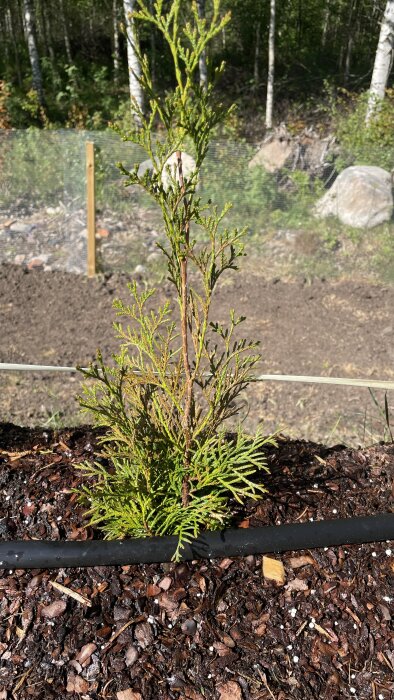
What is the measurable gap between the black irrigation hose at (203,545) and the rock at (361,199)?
587cm

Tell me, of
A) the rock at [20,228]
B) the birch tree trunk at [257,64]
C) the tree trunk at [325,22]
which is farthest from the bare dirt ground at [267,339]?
the tree trunk at [325,22]

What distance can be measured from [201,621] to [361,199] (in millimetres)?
6439

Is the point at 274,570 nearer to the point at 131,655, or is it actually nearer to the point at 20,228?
the point at 131,655

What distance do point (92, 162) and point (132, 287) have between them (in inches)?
189

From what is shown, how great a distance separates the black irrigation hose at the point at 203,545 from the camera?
171 cm

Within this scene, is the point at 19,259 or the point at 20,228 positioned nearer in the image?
the point at 19,259

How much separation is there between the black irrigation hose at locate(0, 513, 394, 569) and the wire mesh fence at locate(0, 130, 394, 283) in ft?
15.4

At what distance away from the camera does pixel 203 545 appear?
Result: 1.77 m

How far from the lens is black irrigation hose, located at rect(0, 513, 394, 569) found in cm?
171

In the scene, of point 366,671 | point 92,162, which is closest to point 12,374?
point 92,162

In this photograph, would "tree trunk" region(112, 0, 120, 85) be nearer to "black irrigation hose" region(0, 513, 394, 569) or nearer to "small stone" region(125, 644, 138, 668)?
"black irrigation hose" region(0, 513, 394, 569)

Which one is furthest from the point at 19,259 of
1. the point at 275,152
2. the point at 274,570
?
the point at 274,570

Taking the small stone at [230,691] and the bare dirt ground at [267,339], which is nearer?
the small stone at [230,691]

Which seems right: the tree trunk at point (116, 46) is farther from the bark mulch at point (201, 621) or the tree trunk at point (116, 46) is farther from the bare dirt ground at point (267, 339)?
the bark mulch at point (201, 621)
